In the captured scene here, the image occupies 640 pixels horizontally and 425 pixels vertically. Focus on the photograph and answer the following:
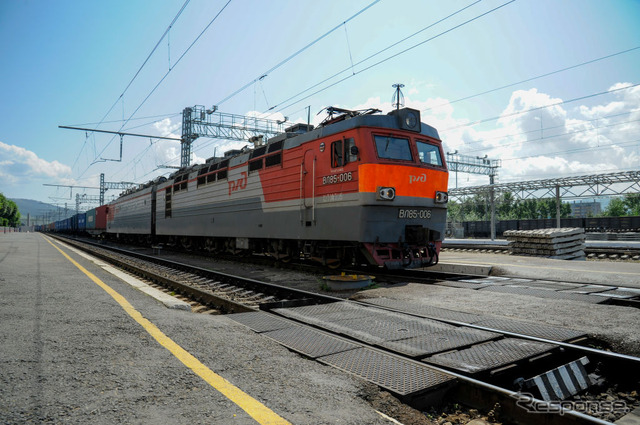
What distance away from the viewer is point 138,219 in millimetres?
24953

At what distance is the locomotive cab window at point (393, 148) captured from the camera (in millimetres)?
8781

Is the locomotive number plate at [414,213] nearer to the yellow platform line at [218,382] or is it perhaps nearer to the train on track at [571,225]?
the yellow platform line at [218,382]

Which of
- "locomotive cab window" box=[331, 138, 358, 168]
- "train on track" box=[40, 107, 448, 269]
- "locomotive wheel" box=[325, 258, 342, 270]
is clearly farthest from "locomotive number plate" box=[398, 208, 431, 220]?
"locomotive wheel" box=[325, 258, 342, 270]

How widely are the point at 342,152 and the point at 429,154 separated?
226 centimetres

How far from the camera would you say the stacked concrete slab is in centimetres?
1451

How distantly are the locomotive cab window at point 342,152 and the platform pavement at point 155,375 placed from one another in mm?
4891

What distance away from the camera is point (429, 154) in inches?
384

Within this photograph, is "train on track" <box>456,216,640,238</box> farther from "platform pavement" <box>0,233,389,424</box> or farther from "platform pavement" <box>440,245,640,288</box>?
"platform pavement" <box>0,233,389,424</box>

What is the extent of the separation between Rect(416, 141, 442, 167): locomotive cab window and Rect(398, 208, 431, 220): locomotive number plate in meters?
1.14

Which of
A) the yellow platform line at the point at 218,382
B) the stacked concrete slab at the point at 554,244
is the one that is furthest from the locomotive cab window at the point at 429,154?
the stacked concrete slab at the point at 554,244

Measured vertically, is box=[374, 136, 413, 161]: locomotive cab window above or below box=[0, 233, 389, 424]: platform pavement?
above

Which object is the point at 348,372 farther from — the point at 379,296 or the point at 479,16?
the point at 479,16

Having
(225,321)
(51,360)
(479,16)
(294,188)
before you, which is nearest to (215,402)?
(51,360)

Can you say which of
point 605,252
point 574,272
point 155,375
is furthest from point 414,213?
point 605,252
